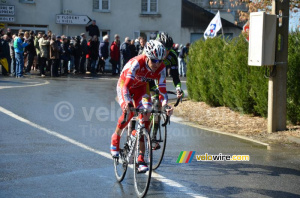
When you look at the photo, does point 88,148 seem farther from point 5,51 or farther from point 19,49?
point 5,51

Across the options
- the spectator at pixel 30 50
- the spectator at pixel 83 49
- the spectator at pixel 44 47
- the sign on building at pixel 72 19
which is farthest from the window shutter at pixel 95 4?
the spectator at pixel 44 47

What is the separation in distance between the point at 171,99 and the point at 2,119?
682 cm

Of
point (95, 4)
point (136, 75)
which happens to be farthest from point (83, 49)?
point (136, 75)

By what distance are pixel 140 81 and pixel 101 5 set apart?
107ft

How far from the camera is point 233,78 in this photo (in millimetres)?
14898

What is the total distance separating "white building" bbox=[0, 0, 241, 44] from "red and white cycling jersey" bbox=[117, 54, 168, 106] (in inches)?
1199

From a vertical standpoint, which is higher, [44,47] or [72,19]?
[72,19]

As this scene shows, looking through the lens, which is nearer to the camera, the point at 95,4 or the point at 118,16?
the point at 95,4

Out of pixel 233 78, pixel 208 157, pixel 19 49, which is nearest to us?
pixel 208 157

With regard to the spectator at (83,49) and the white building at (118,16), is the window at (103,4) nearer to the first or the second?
the white building at (118,16)

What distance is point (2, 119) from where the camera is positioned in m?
13.5

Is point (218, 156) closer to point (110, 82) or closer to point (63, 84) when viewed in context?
point (63, 84)

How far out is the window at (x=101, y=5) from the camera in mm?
39688

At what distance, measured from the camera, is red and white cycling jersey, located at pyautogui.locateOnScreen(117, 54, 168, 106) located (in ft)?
25.1
